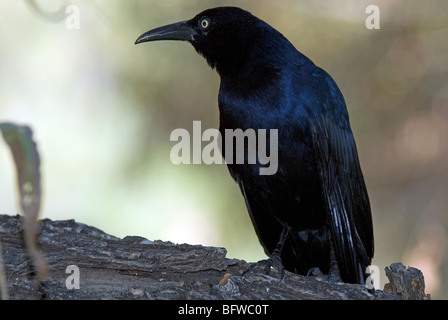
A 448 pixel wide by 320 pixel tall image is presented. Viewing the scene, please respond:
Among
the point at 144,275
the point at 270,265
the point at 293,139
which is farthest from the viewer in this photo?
the point at 270,265

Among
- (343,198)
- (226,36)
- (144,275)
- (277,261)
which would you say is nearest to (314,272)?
A: (277,261)

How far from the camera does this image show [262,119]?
11.8ft

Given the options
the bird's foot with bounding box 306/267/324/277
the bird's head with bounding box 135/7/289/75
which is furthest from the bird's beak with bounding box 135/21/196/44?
the bird's foot with bounding box 306/267/324/277

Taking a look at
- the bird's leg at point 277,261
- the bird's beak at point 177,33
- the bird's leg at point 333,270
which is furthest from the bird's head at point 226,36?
the bird's leg at point 333,270

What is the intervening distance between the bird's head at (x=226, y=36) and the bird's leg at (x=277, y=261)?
1108 millimetres

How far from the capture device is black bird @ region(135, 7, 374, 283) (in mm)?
3656

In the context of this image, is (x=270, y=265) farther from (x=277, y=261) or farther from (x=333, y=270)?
(x=333, y=270)

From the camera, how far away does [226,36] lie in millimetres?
4078

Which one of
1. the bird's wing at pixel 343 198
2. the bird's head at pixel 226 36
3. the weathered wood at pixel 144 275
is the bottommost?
the weathered wood at pixel 144 275

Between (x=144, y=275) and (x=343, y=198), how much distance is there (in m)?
1.29

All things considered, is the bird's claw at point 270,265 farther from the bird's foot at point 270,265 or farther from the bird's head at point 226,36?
the bird's head at point 226,36

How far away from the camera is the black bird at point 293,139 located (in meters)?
3.66
